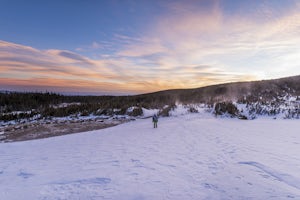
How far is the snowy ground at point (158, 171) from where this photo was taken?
263cm

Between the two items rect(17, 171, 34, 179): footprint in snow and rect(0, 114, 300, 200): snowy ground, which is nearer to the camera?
rect(0, 114, 300, 200): snowy ground

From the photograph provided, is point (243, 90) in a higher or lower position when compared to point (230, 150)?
higher

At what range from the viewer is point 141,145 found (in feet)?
17.5

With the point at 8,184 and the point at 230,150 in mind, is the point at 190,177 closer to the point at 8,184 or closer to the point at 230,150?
the point at 230,150

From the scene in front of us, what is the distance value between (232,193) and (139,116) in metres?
11.7

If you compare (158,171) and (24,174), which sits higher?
(158,171)

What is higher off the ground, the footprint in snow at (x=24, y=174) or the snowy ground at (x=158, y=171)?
the snowy ground at (x=158, y=171)

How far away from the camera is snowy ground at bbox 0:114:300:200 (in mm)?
2631

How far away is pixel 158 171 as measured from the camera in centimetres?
336

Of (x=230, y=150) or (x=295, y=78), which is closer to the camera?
(x=230, y=150)

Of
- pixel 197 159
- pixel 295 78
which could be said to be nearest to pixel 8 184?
pixel 197 159

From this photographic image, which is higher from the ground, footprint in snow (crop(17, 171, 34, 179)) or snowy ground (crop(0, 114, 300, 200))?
snowy ground (crop(0, 114, 300, 200))

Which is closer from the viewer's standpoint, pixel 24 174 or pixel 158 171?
pixel 158 171

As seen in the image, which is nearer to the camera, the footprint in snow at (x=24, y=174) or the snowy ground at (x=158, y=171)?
→ the snowy ground at (x=158, y=171)
